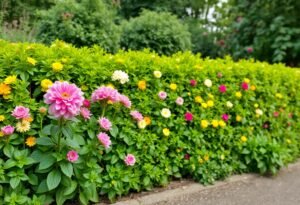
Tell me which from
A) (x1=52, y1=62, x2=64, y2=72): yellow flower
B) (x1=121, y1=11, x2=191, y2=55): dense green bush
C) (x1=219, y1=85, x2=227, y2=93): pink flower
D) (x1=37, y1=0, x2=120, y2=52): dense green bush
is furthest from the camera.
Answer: (x1=121, y1=11, x2=191, y2=55): dense green bush

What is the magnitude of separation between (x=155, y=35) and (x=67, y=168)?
3825 mm

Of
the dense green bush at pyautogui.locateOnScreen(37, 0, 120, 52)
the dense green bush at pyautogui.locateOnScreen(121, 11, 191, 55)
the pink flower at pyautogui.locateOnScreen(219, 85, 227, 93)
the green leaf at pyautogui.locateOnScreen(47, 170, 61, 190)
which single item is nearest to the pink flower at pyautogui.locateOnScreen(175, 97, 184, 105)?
the pink flower at pyautogui.locateOnScreen(219, 85, 227, 93)

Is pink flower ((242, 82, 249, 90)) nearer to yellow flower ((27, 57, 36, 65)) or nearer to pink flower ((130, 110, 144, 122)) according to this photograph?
pink flower ((130, 110, 144, 122))

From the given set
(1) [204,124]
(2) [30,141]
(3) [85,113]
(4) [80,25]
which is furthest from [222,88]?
(4) [80,25]

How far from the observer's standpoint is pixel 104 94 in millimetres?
2729

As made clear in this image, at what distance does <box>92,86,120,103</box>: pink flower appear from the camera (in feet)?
8.96

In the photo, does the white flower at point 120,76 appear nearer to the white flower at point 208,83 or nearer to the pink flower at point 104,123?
the pink flower at point 104,123

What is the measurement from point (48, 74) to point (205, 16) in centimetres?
932

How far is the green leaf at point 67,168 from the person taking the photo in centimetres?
254

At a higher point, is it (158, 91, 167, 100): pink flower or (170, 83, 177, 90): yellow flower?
(170, 83, 177, 90): yellow flower

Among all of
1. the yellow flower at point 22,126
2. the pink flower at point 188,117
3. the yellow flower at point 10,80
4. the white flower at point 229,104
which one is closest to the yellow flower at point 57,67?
the yellow flower at point 10,80

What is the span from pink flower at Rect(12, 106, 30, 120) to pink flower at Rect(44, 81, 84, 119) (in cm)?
29

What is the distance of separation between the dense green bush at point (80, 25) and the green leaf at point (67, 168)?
8.99 ft

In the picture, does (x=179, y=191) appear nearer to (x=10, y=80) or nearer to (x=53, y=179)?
(x=53, y=179)
